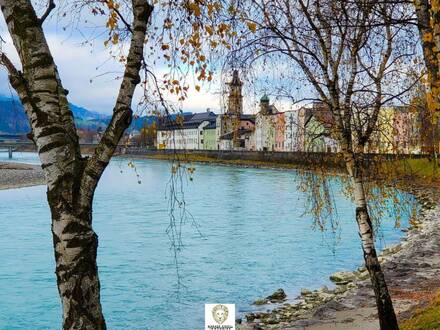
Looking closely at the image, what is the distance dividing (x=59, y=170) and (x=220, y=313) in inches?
90.0

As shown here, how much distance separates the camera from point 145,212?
4022cm

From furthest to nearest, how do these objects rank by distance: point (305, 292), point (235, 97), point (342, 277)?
point (342, 277), point (305, 292), point (235, 97)

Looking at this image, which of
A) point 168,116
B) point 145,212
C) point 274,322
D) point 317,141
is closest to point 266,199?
point 145,212

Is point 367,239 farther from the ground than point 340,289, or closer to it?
farther from the ground

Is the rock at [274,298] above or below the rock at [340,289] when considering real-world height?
below

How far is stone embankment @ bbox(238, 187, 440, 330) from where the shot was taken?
14.3 m

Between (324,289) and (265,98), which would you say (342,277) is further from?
(265,98)

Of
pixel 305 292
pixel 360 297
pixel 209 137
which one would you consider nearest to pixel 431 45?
pixel 360 297

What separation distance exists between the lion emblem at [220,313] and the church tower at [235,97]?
3.28 meters

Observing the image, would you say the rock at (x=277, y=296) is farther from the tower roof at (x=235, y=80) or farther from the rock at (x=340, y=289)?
the tower roof at (x=235, y=80)

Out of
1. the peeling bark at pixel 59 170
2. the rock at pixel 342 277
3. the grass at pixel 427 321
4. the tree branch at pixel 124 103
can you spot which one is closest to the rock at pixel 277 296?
the rock at pixel 342 277

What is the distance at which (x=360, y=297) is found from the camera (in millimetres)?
17062

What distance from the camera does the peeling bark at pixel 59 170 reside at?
4.58m

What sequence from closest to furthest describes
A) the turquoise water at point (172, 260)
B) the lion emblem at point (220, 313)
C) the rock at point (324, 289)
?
the lion emblem at point (220, 313) < the turquoise water at point (172, 260) < the rock at point (324, 289)
